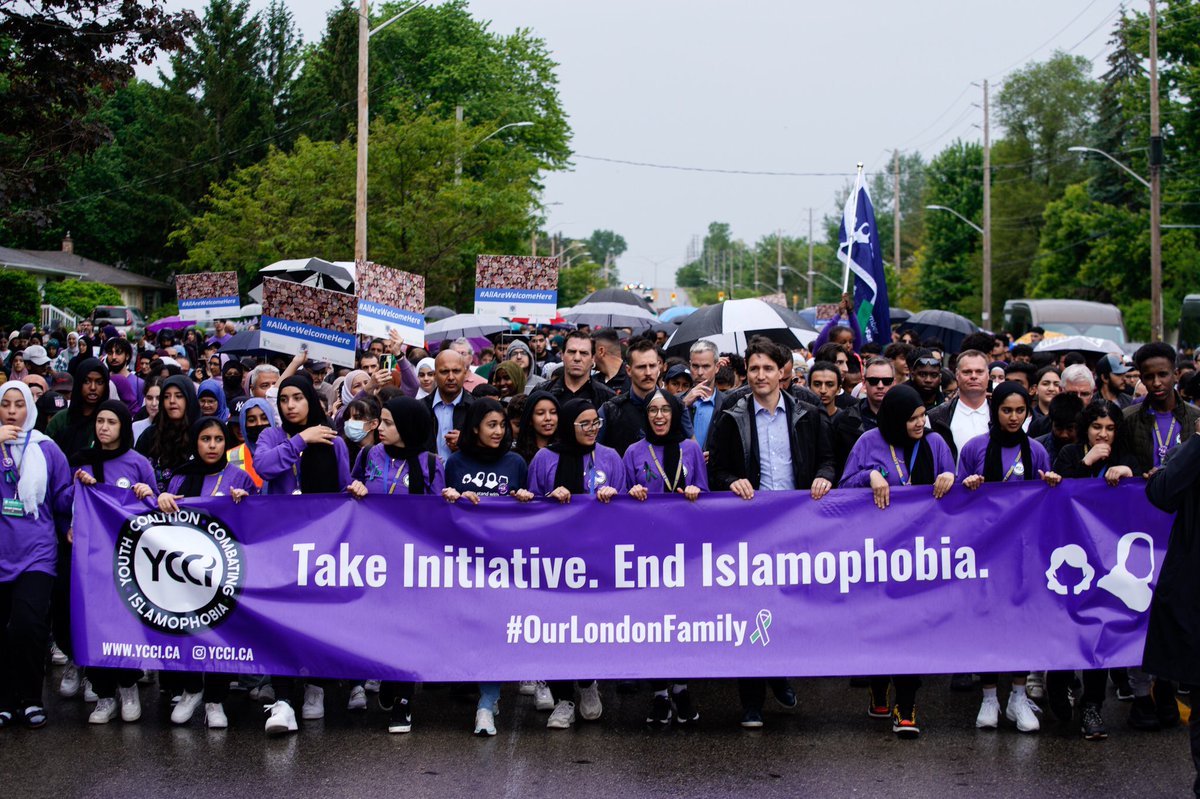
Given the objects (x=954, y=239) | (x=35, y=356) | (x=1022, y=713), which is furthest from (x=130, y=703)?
(x=954, y=239)

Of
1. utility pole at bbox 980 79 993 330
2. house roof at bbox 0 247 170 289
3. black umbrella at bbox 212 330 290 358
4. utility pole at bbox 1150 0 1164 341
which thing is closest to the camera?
black umbrella at bbox 212 330 290 358

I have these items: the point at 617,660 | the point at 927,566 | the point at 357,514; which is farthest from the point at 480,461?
the point at 927,566

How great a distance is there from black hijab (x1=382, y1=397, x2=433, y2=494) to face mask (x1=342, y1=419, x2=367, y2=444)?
0.96m

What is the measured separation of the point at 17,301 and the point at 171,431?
26.1 metres

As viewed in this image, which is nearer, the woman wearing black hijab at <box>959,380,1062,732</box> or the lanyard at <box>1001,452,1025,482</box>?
the woman wearing black hijab at <box>959,380,1062,732</box>

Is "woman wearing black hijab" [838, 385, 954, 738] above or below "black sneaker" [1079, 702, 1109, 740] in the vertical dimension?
above

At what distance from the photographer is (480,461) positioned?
25.9 feet

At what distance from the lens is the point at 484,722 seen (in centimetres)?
748

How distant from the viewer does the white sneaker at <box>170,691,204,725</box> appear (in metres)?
7.67

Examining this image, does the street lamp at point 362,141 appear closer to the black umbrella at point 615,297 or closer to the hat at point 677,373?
the black umbrella at point 615,297

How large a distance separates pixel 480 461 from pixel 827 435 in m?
1.89

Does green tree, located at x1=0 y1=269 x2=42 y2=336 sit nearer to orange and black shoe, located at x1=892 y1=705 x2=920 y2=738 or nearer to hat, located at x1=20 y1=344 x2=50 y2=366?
hat, located at x1=20 y1=344 x2=50 y2=366

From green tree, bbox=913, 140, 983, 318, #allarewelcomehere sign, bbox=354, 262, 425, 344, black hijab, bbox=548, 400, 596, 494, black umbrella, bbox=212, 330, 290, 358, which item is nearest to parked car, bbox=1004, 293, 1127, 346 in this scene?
black umbrella, bbox=212, 330, 290, 358

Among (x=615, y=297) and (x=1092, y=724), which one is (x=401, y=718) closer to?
(x=1092, y=724)
